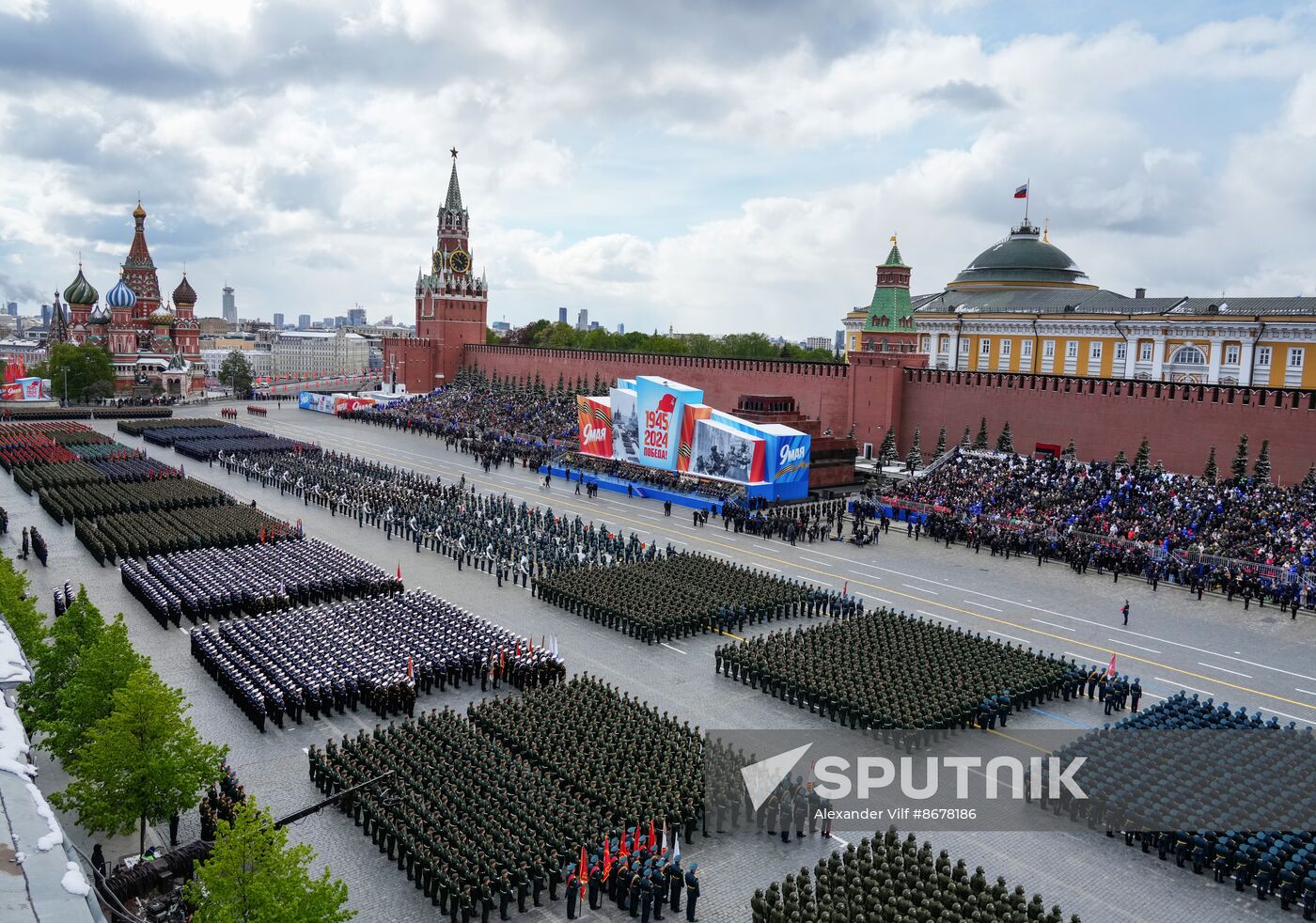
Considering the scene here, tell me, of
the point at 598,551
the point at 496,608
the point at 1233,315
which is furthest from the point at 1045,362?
the point at 496,608

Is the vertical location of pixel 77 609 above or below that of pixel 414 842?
above

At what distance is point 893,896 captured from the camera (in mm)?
9703

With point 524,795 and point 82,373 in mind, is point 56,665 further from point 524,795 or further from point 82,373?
point 82,373

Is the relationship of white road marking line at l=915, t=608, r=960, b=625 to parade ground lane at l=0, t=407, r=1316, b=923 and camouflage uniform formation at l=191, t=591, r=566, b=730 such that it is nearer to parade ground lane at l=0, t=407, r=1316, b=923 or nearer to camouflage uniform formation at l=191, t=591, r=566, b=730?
parade ground lane at l=0, t=407, r=1316, b=923

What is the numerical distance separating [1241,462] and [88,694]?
3188cm

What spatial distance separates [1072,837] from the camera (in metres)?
12.0

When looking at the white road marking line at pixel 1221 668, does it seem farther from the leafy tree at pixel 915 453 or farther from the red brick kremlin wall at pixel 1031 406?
the leafy tree at pixel 915 453

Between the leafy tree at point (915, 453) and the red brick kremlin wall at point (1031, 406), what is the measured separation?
1.29ft

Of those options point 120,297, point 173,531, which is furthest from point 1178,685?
point 120,297

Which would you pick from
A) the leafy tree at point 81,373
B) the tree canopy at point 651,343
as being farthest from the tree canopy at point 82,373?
the tree canopy at point 651,343

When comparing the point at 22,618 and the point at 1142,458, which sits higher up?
the point at 1142,458

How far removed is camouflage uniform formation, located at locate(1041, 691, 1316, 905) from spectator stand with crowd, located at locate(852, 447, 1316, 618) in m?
11.2

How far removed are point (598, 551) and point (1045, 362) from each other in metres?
30.3

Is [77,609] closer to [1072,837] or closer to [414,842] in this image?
[414,842]
